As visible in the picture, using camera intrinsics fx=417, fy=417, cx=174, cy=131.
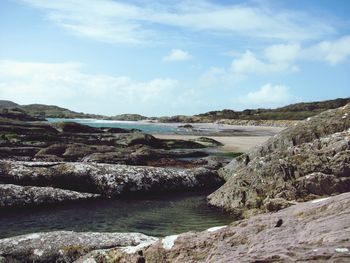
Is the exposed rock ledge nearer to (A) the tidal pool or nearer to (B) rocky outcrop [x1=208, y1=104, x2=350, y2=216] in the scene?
(A) the tidal pool

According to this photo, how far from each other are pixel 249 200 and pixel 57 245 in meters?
9.86

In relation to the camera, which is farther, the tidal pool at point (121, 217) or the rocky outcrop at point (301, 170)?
the rocky outcrop at point (301, 170)

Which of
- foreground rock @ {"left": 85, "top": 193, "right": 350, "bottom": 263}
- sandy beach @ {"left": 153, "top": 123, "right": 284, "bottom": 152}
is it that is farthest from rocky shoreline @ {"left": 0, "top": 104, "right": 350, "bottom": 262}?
sandy beach @ {"left": 153, "top": 123, "right": 284, "bottom": 152}

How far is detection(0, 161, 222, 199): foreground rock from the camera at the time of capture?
23656 mm

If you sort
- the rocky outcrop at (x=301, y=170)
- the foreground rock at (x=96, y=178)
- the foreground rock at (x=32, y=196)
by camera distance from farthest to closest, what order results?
the foreground rock at (x=96, y=178)
the foreground rock at (x=32, y=196)
the rocky outcrop at (x=301, y=170)

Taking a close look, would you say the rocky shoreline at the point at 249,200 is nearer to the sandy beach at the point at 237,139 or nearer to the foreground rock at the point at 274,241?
the foreground rock at the point at 274,241

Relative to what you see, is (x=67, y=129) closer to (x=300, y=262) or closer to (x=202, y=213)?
(x=202, y=213)

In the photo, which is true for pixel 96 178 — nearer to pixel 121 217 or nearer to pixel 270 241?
pixel 121 217

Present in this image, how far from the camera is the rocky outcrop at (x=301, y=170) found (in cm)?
1788

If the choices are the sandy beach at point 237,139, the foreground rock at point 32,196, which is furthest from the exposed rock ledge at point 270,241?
the sandy beach at point 237,139

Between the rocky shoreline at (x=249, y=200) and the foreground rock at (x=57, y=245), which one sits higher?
the rocky shoreline at (x=249, y=200)

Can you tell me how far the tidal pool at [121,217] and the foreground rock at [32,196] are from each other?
0.76 metres

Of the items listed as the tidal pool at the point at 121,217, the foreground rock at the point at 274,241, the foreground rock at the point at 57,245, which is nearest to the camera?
the foreground rock at the point at 274,241

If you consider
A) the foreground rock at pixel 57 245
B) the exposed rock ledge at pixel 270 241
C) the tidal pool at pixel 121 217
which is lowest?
the tidal pool at pixel 121 217
